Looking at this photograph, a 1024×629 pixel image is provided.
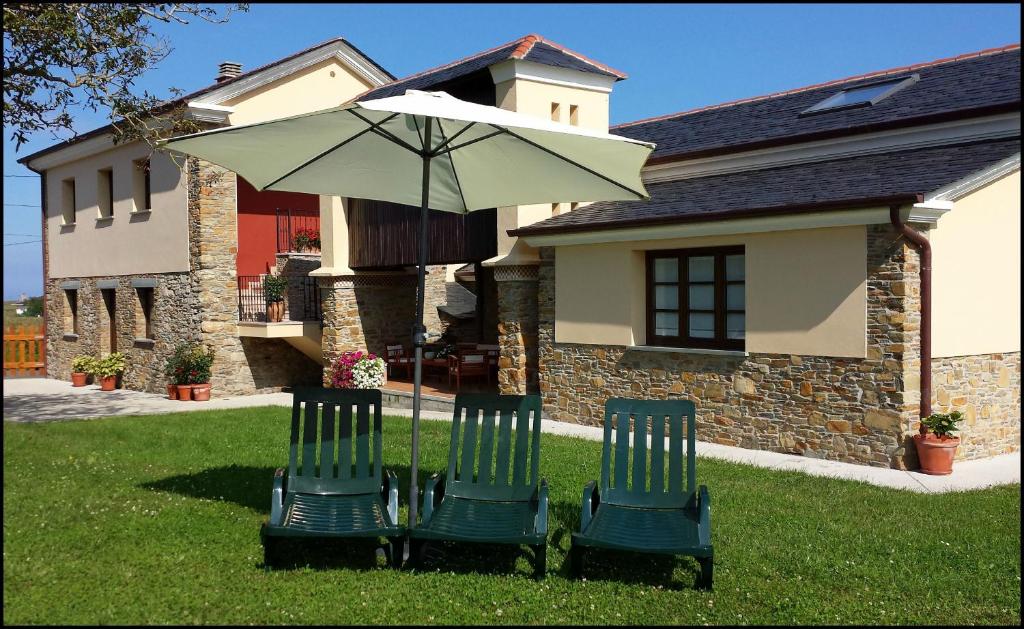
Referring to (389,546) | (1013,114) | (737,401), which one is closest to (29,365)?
(737,401)

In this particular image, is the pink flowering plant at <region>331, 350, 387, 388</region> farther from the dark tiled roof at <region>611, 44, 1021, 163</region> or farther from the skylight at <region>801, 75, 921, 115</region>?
the skylight at <region>801, 75, 921, 115</region>

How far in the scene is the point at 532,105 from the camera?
1410 cm

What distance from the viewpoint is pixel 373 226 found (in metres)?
17.3

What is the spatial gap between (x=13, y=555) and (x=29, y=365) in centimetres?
2210

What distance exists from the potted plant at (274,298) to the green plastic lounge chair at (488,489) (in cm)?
1221

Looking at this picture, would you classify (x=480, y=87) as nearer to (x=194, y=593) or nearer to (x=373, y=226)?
(x=373, y=226)

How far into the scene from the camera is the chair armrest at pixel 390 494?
5.81 meters

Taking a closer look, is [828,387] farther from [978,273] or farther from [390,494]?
[390,494]

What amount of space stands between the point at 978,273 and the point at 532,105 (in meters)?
6.94

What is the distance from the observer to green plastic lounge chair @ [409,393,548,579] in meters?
5.63

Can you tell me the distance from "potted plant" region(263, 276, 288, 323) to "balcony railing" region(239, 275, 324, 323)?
0.27 metres

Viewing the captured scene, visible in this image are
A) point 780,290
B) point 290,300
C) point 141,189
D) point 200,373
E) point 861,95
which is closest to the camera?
point 780,290

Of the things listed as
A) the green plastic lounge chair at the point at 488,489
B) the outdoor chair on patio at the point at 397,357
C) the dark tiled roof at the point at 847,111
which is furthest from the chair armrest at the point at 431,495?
the outdoor chair on patio at the point at 397,357

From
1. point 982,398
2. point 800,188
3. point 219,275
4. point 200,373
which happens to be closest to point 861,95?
point 800,188
